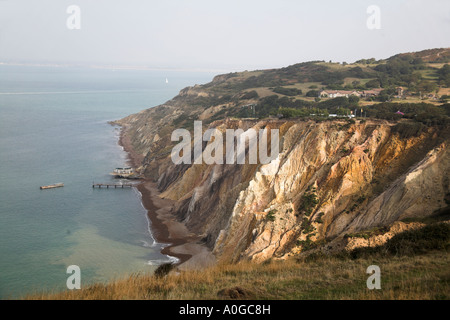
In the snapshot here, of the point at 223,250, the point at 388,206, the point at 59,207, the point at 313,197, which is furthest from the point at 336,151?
the point at 59,207

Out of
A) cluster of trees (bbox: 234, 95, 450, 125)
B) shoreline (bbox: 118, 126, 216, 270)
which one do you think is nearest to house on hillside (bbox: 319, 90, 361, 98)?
cluster of trees (bbox: 234, 95, 450, 125)

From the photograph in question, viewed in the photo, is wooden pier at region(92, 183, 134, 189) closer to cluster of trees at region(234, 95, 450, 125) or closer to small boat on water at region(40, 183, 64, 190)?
small boat on water at region(40, 183, 64, 190)

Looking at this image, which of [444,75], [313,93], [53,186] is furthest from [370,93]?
[53,186]

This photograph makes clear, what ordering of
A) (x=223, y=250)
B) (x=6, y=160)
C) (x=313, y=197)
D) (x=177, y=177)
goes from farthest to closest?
1. (x=6, y=160)
2. (x=177, y=177)
3. (x=223, y=250)
4. (x=313, y=197)

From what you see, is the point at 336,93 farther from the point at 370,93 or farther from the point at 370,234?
the point at 370,234

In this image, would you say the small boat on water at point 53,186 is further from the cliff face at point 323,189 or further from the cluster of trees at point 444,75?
the cluster of trees at point 444,75
